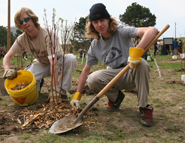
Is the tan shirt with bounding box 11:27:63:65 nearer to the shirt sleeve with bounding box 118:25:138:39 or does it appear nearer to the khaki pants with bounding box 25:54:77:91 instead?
the khaki pants with bounding box 25:54:77:91

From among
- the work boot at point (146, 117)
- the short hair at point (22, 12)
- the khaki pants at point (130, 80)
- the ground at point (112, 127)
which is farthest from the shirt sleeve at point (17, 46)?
the work boot at point (146, 117)

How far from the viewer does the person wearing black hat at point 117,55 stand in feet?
6.81

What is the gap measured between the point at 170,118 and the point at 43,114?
1622 mm

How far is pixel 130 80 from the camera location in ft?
7.77

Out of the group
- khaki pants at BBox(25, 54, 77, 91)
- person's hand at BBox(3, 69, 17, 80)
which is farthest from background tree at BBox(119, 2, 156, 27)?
person's hand at BBox(3, 69, 17, 80)

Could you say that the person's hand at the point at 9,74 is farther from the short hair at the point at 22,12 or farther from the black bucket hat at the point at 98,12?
the black bucket hat at the point at 98,12

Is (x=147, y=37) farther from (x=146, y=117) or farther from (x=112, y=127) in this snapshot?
(x=112, y=127)

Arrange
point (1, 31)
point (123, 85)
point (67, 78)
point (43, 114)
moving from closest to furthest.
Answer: point (43, 114) < point (123, 85) < point (67, 78) < point (1, 31)

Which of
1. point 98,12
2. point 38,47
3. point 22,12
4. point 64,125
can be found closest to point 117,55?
point 98,12

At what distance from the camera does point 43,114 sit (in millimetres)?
2213

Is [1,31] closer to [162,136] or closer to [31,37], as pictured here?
[31,37]

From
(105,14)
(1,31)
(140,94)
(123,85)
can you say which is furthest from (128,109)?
(1,31)

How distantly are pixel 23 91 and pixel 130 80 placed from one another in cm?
150

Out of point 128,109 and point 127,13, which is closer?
point 128,109
